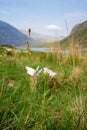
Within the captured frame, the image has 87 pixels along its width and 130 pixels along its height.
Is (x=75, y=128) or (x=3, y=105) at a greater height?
(x=3, y=105)

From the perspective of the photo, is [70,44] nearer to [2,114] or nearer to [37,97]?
[37,97]

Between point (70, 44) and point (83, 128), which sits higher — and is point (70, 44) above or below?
above

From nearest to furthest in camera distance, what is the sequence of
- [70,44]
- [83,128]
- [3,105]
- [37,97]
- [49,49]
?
1. [83,128]
2. [3,105]
3. [37,97]
4. [70,44]
5. [49,49]

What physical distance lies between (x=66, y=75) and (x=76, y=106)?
2.70 m

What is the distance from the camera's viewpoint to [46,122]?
7.55 ft

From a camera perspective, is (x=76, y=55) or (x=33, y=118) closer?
(x=33, y=118)

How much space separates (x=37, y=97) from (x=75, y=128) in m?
0.90

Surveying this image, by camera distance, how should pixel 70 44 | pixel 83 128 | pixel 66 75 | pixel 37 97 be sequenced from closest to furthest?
pixel 83 128 → pixel 37 97 → pixel 66 75 → pixel 70 44

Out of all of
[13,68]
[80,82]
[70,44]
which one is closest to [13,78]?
[13,68]

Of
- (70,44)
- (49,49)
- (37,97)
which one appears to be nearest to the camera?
(37,97)

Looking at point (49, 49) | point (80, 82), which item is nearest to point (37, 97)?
point (80, 82)

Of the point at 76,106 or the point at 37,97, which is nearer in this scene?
the point at 76,106

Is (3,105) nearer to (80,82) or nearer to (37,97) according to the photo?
(37,97)

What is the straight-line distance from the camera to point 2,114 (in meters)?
2.30
